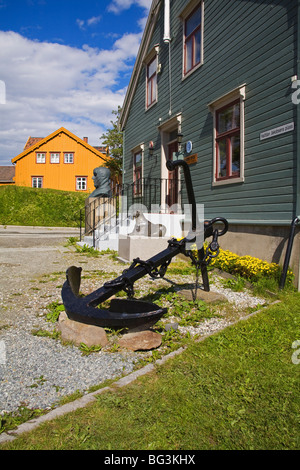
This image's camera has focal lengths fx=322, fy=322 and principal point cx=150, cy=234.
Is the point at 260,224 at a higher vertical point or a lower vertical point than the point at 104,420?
higher

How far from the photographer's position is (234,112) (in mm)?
7930

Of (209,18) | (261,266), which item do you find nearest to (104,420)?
(261,266)

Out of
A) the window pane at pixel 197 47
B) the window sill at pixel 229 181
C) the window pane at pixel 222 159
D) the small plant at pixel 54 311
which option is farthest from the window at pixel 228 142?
the small plant at pixel 54 311

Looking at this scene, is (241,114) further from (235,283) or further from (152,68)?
(152,68)

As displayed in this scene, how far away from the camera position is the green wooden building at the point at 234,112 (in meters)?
6.22

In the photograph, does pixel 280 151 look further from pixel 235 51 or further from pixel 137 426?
pixel 137 426

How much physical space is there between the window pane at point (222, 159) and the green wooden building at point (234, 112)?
26 millimetres

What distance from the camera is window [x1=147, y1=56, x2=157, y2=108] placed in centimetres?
1268

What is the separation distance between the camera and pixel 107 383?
110 inches

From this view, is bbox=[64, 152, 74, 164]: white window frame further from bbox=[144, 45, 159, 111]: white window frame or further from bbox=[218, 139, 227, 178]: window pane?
bbox=[218, 139, 227, 178]: window pane

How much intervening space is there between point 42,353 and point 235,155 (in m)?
6.39

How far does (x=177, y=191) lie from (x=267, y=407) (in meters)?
8.95

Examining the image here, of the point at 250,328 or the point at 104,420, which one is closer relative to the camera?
the point at 104,420

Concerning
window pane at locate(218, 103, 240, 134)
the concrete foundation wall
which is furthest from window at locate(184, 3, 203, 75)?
the concrete foundation wall
